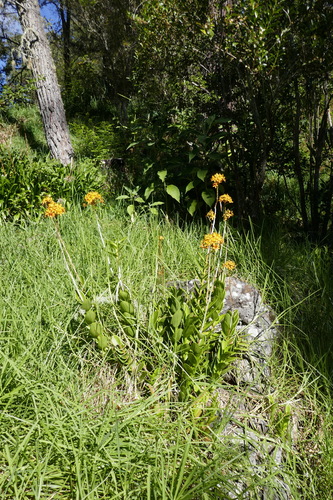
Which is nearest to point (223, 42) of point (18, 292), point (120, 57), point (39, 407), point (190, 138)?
point (190, 138)

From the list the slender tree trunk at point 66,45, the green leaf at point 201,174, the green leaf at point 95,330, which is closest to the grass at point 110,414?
the green leaf at point 95,330

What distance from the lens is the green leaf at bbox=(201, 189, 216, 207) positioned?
307 cm

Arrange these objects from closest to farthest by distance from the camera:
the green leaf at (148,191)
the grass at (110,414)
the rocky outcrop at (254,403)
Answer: the grass at (110,414) < the rocky outcrop at (254,403) < the green leaf at (148,191)

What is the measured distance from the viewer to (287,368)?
188cm

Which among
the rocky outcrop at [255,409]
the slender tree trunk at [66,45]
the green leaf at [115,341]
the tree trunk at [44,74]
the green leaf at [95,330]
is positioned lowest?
the rocky outcrop at [255,409]

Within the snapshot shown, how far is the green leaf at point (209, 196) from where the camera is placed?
3074mm

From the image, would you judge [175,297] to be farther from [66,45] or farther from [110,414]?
[66,45]

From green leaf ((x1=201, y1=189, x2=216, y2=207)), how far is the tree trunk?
9.92 feet

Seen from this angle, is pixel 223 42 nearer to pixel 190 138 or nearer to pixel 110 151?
pixel 190 138

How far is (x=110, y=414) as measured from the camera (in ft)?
4.32

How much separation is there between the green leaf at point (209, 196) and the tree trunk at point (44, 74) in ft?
9.92

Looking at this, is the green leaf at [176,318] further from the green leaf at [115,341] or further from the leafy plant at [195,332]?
the green leaf at [115,341]

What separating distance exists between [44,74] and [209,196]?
379 centimetres

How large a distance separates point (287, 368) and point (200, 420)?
619mm
